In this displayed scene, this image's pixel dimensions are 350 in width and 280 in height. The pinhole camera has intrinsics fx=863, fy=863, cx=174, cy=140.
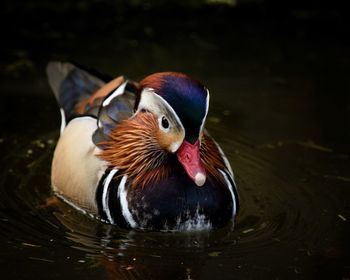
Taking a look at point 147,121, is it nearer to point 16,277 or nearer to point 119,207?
point 119,207

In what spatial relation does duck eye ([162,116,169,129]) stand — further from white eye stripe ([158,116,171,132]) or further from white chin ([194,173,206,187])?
white chin ([194,173,206,187])

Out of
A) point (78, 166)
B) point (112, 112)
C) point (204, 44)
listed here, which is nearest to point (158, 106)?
point (112, 112)

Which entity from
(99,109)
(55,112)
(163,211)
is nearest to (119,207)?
(163,211)

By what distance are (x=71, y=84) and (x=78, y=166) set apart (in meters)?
1.04

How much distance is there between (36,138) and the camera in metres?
6.51

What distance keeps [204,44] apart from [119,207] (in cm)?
374

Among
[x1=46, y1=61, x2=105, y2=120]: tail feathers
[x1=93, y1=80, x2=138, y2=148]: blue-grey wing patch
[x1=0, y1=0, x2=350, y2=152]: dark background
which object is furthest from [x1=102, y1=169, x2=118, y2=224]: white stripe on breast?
[x1=0, y1=0, x2=350, y2=152]: dark background

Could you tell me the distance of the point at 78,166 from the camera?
557cm

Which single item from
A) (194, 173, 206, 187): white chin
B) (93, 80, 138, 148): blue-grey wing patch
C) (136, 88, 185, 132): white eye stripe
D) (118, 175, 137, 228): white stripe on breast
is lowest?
(118, 175, 137, 228): white stripe on breast

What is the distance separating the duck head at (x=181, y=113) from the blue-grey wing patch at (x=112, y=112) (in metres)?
0.50

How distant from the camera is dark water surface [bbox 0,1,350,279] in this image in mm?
4816

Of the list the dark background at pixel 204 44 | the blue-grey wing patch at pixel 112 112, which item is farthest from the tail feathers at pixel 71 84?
the dark background at pixel 204 44

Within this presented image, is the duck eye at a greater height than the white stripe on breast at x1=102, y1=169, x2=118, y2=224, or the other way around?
the duck eye

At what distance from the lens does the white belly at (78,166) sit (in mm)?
5426
